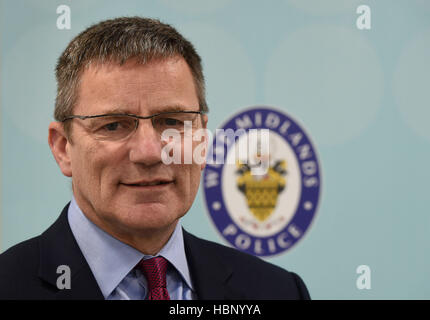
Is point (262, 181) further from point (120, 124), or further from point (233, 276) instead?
point (120, 124)

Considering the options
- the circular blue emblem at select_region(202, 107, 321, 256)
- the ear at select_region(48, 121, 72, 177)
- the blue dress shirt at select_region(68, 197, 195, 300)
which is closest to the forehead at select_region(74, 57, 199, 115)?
the ear at select_region(48, 121, 72, 177)

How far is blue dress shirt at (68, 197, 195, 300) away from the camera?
99 centimetres

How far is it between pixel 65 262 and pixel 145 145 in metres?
0.31

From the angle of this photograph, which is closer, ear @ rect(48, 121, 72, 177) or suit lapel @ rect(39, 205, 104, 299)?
suit lapel @ rect(39, 205, 104, 299)

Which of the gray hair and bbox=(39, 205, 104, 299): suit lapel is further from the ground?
the gray hair

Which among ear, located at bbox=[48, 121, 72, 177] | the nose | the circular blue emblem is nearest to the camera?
the nose

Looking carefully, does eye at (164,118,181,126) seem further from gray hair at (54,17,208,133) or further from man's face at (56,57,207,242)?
gray hair at (54,17,208,133)

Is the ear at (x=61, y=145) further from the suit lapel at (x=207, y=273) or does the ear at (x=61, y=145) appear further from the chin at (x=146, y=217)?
the suit lapel at (x=207, y=273)

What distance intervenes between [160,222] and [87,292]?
0.20 meters

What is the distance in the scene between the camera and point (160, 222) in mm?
961
